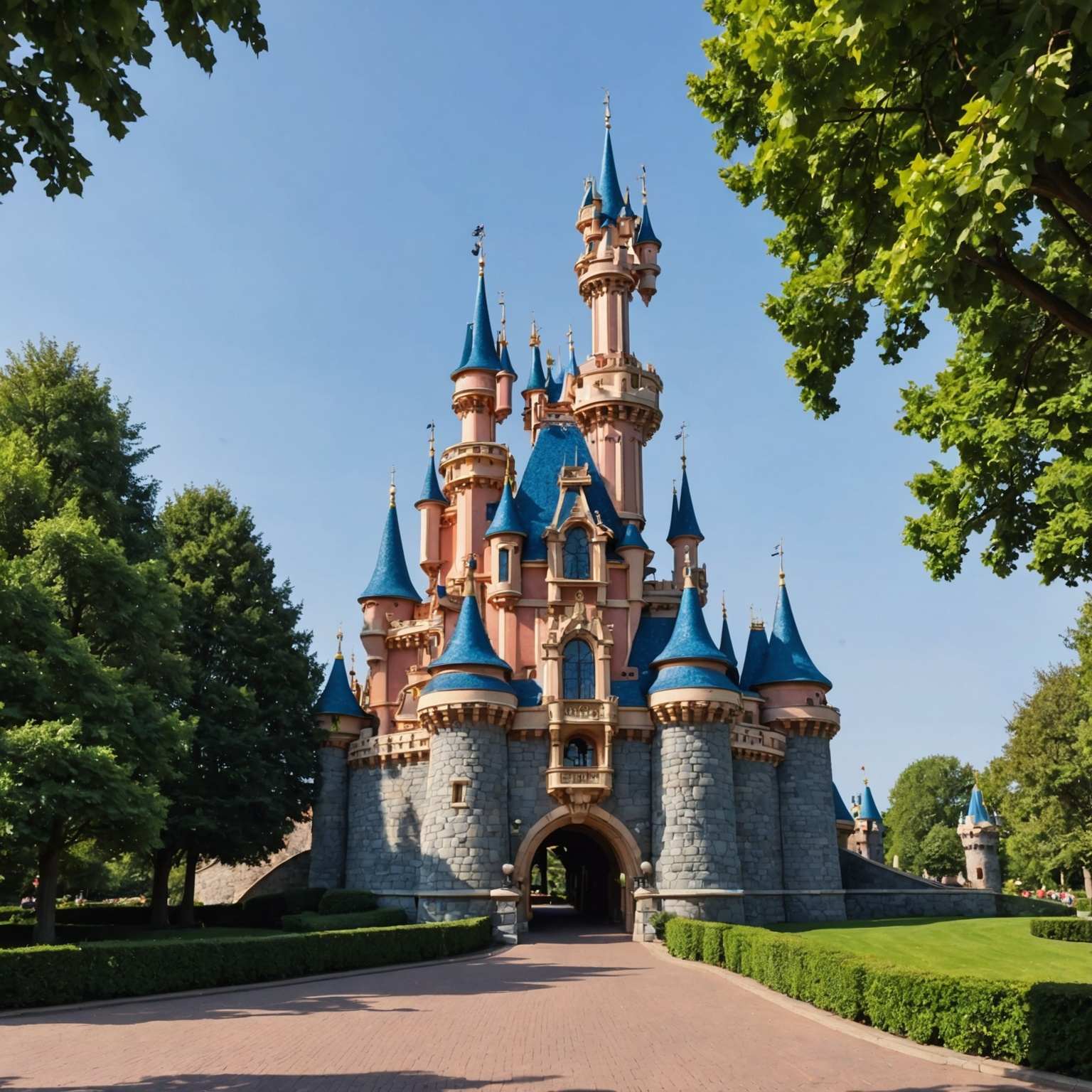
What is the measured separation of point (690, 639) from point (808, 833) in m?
9.97

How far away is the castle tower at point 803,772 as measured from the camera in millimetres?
41312

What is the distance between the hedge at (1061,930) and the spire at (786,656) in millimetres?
11696

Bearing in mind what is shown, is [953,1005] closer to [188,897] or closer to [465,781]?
[465,781]

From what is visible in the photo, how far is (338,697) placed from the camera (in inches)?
1756

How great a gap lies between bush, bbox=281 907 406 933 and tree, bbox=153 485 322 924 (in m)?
5.23

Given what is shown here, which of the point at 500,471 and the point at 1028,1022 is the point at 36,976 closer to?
the point at 1028,1022

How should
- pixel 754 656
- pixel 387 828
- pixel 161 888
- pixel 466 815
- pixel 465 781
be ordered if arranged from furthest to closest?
pixel 754 656 → pixel 387 828 → pixel 161 888 → pixel 465 781 → pixel 466 815

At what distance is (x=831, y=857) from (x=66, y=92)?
39.9 m

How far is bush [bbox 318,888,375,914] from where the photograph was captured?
37.3 meters

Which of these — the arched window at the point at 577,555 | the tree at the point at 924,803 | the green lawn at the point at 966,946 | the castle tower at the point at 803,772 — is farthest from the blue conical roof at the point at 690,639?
the tree at the point at 924,803

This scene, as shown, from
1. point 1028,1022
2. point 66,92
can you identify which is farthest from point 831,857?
point 66,92

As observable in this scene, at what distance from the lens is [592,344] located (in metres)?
48.2

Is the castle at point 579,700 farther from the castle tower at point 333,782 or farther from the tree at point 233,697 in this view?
the tree at point 233,697

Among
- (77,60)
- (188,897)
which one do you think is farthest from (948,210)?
Result: (188,897)
